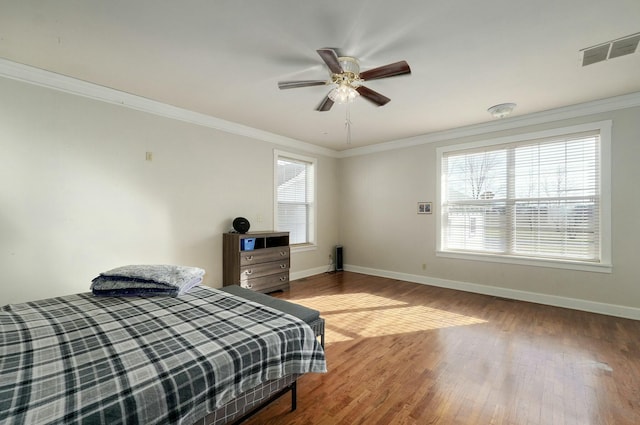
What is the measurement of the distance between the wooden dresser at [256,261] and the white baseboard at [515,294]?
0.82m

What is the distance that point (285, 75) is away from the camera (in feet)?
8.99

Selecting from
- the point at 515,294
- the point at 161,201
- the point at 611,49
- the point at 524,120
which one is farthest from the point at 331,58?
the point at 515,294

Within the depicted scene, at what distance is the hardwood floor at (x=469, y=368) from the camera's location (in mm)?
1725

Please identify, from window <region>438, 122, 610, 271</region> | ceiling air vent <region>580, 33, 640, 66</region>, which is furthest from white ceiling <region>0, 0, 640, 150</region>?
window <region>438, 122, 610, 271</region>

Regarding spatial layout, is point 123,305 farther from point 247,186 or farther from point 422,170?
point 422,170

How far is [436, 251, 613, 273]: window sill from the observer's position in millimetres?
3406

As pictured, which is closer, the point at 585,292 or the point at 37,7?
the point at 37,7

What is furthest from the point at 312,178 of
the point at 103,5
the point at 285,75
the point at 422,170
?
the point at 103,5

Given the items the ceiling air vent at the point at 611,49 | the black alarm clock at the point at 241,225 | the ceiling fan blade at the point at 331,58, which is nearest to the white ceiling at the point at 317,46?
the ceiling air vent at the point at 611,49

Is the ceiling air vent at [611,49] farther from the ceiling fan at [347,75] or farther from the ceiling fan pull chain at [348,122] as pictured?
the ceiling fan pull chain at [348,122]

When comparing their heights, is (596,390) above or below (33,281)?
below

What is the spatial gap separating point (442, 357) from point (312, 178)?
3849 millimetres

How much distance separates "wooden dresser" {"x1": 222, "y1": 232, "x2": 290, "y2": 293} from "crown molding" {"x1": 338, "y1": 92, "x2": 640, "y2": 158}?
2.74 m

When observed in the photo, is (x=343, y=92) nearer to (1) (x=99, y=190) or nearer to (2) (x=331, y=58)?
(2) (x=331, y=58)
